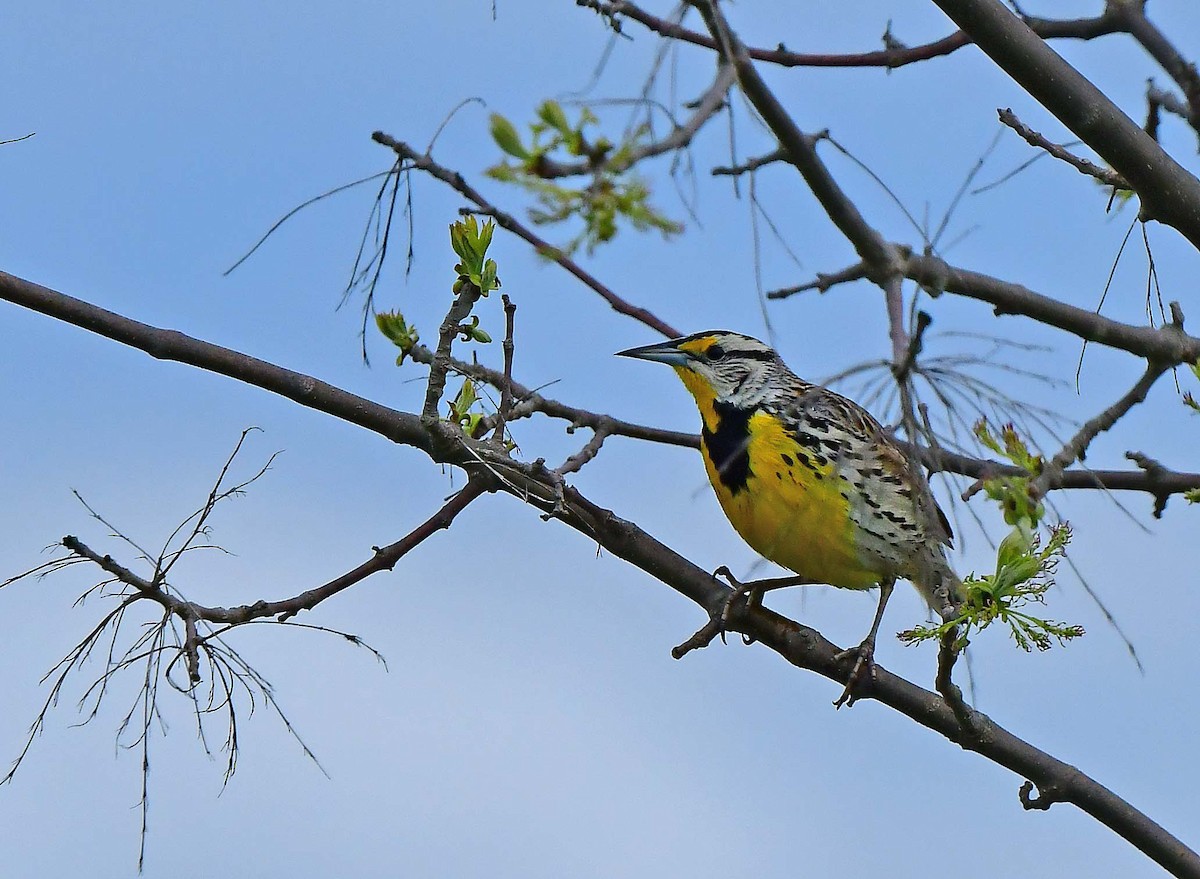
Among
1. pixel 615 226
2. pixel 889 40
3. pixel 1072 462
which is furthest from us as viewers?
pixel 889 40

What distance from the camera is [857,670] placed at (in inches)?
148

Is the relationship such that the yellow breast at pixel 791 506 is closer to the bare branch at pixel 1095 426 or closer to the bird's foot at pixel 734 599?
the bird's foot at pixel 734 599

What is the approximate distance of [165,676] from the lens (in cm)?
314

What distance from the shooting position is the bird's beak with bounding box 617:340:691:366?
4582mm

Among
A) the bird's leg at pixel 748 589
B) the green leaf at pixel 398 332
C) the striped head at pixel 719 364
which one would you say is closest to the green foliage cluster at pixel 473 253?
the green leaf at pixel 398 332

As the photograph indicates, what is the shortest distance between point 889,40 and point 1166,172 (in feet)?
2.94

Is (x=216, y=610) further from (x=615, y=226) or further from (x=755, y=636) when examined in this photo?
(x=615, y=226)

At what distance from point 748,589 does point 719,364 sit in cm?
117

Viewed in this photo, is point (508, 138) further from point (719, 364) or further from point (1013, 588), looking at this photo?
point (719, 364)

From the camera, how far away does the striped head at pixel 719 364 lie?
15.5 ft

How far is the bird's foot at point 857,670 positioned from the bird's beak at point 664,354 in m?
1.20

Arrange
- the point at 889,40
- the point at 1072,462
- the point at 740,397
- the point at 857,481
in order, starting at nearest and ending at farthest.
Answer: the point at 1072,462
the point at 889,40
the point at 857,481
the point at 740,397

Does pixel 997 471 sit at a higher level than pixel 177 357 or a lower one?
lower

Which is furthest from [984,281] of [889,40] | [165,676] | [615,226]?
[165,676]
